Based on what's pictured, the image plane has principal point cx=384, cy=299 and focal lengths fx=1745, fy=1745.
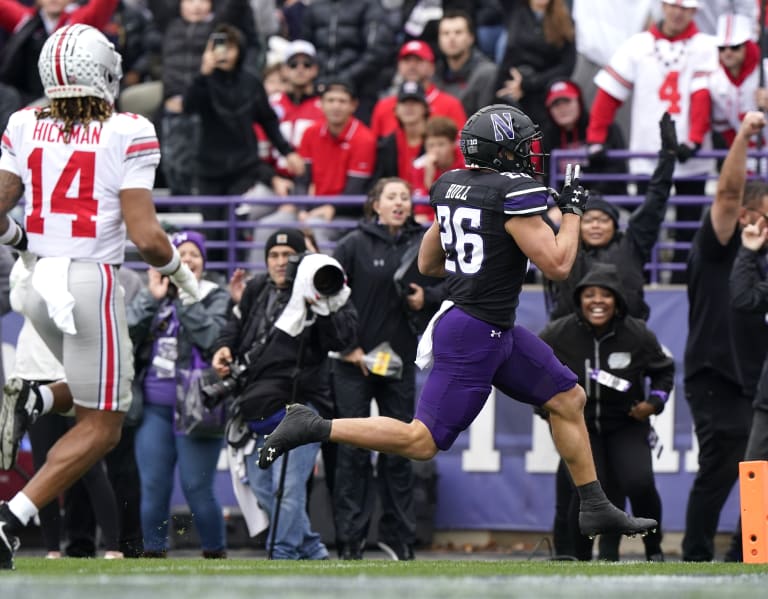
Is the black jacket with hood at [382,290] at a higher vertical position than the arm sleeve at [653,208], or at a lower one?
lower

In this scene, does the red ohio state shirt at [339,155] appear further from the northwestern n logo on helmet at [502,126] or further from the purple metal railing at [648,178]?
the northwestern n logo on helmet at [502,126]

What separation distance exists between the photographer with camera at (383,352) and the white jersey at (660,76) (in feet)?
8.16

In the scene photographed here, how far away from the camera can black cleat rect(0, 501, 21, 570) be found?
7141 millimetres

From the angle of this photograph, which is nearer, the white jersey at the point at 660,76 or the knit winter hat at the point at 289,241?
Result: the knit winter hat at the point at 289,241

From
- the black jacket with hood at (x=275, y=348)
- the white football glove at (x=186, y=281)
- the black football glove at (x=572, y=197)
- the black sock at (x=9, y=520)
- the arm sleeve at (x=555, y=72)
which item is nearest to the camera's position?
the black sock at (x=9, y=520)

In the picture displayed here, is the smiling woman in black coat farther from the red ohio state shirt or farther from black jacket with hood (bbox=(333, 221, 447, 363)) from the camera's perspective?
the red ohio state shirt

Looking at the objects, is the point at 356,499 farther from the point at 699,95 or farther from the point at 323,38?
the point at 323,38

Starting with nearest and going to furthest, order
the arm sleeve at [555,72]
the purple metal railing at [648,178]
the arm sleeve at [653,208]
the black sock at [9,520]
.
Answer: the black sock at [9,520]
the arm sleeve at [653,208]
the purple metal railing at [648,178]
the arm sleeve at [555,72]

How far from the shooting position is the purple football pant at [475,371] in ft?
25.4

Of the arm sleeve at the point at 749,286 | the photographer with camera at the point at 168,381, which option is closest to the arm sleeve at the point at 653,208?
the arm sleeve at the point at 749,286

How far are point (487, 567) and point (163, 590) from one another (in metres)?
2.11

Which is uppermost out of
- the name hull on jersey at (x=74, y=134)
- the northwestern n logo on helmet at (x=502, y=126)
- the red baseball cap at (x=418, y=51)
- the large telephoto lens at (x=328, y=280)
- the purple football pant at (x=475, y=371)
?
the red baseball cap at (x=418, y=51)

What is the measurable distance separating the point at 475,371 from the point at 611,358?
6.94ft

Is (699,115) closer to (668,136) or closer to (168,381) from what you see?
(668,136)
